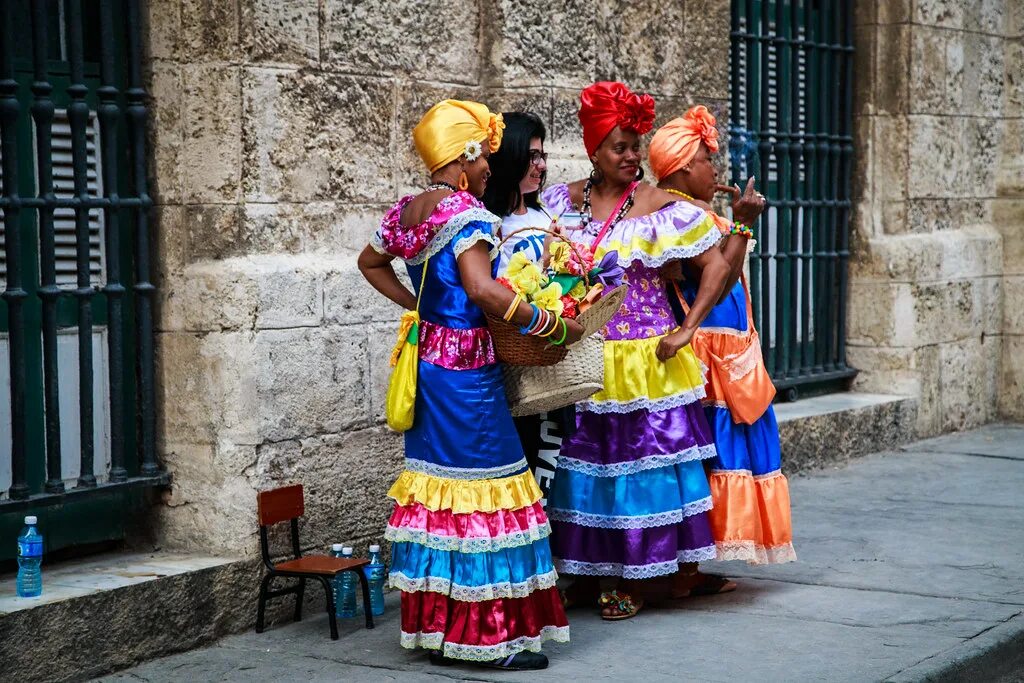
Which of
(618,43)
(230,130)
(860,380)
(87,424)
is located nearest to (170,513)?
(87,424)

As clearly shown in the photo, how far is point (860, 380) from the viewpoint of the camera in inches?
384

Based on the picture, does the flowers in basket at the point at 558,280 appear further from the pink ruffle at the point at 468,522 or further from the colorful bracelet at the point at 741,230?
the colorful bracelet at the point at 741,230

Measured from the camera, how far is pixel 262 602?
217 inches

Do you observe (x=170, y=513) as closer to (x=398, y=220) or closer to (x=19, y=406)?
(x=19, y=406)

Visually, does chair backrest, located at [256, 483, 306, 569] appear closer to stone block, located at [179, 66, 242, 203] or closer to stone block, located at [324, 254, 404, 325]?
stone block, located at [324, 254, 404, 325]

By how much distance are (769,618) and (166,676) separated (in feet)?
7.15

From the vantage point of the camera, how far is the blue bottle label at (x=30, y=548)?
493 cm

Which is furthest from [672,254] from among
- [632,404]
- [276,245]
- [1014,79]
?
[1014,79]

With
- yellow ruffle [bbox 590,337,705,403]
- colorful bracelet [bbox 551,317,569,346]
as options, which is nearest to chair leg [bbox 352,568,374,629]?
yellow ruffle [bbox 590,337,705,403]

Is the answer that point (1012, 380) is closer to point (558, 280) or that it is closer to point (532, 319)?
point (558, 280)

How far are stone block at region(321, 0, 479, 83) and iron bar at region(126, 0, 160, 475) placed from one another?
0.72 m

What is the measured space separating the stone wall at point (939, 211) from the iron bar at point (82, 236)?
5.67 metres

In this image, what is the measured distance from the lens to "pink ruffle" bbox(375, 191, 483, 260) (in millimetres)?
4848

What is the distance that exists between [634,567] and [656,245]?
→ 1.19 meters
